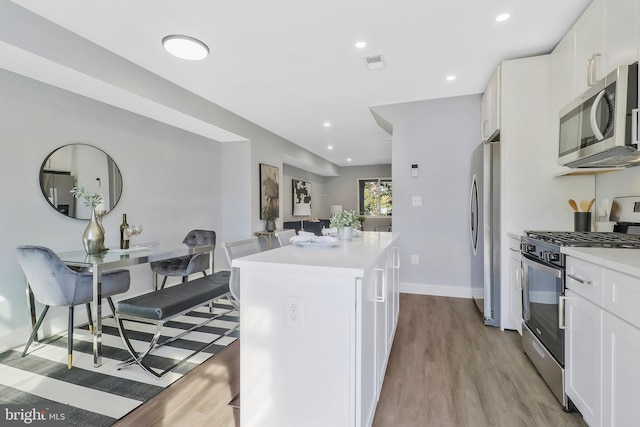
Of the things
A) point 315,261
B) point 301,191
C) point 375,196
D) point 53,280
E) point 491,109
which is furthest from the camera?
point 375,196

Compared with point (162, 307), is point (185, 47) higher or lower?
higher

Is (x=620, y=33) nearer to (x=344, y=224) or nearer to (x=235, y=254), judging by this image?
(x=344, y=224)

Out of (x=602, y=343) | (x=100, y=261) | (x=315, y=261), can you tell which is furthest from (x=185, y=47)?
(x=602, y=343)

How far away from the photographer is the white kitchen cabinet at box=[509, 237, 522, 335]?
8.37ft

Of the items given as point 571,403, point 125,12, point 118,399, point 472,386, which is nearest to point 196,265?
point 118,399

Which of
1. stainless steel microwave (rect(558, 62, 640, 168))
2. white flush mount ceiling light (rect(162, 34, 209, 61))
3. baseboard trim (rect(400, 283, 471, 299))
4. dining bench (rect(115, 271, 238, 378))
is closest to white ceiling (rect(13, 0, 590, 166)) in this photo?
white flush mount ceiling light (rect(162, 34, 209, 61))

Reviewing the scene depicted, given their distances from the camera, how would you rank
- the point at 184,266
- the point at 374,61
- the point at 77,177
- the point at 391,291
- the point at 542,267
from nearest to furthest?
1. the point at 542,267
2. the point at 391,291
3. the point at 374,61
4. the point at 77,177
5. the point at 184,266

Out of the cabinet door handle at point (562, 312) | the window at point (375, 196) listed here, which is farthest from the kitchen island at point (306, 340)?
the window at point (375, 196)

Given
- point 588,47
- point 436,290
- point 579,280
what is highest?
point 588,47

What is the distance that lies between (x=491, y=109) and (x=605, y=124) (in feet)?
5.08

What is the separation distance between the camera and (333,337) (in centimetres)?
126

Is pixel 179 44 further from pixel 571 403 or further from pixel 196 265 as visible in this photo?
pixel 571 403

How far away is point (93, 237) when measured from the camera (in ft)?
8.25

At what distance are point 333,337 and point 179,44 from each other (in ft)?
8.09
